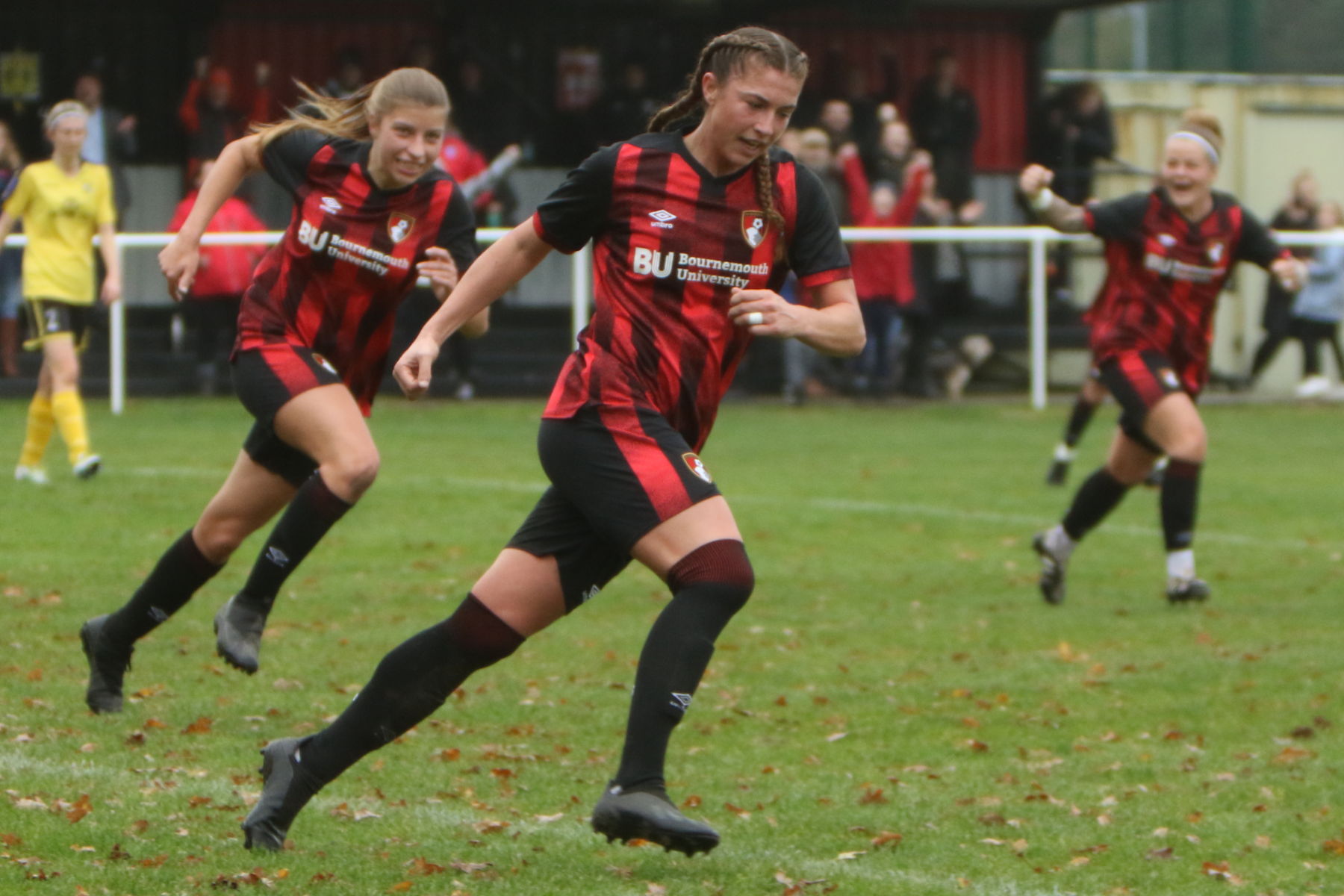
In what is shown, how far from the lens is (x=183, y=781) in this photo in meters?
5.92

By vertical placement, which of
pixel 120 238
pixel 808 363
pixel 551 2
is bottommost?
pixel 808 363

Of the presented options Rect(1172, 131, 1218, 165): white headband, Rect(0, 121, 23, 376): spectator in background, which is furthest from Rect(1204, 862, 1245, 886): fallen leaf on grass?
Rect(0, 121, 23, 376): spectator in background

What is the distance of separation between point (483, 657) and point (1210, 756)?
266 centimetres

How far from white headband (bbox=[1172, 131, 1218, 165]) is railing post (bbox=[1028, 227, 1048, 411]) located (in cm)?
904

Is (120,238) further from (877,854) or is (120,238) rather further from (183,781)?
(877,854)

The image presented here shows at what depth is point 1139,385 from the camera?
31.0 feet

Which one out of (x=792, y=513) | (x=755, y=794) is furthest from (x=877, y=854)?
(x=792, y=513)

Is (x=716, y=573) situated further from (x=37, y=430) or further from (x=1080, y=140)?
(x=1080, y=140)

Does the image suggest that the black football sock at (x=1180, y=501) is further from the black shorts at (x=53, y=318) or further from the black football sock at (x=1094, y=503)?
the black shorts at (x=53, y=318)

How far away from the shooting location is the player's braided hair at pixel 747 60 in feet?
16.2

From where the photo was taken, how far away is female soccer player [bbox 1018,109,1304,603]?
9.45 m

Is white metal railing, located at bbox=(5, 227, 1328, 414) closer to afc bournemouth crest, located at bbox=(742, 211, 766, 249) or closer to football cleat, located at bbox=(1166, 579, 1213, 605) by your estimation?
football cleat, located at bbox=(1166, 579, 1213, 605)

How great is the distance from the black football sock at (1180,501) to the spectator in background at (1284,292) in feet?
37.8

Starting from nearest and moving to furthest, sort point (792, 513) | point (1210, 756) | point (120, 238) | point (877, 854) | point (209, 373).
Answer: point (877, 854) < point (1210, 756) < point (792, 513) < point (120, 238) < point (209, 373)
